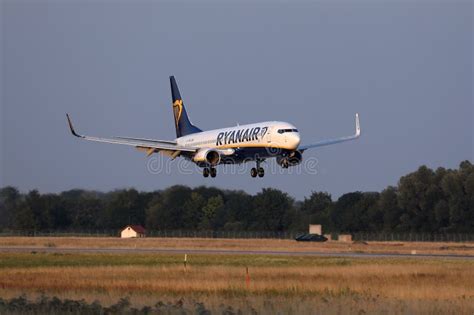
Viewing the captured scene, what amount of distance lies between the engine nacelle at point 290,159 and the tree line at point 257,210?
179 ft

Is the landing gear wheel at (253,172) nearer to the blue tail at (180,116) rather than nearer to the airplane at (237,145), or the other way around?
the airplane at (237,145)

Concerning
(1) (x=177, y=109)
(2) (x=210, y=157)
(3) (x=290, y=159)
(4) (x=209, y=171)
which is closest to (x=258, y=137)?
(3) (x=290, y=159)

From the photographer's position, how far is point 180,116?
92.0m

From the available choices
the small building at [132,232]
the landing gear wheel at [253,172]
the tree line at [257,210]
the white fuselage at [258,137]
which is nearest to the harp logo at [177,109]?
the white fuselage at [258,137]

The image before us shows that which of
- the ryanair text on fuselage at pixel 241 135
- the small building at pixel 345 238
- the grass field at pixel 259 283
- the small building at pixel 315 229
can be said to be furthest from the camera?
the small building at pixel 315 229

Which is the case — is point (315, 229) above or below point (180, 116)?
below

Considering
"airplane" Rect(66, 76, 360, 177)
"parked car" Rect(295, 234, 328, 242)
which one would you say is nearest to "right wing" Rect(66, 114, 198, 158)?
"airplane" Rect(66, 76, 360, 177)

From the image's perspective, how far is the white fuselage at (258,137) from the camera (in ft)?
224

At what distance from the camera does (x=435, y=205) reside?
12519cm

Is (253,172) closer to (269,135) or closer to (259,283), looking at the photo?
(269,135)

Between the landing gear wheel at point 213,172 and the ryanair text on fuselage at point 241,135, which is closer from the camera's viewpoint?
the ryanair text on fuselage at point 241,135

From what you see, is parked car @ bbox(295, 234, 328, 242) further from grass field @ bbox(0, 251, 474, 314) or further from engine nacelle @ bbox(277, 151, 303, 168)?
grass field @ bbox(0, 251, 474, 314)

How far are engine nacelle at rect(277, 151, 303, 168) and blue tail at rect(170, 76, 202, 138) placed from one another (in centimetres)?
1817

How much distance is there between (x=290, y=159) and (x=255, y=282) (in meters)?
22.7
